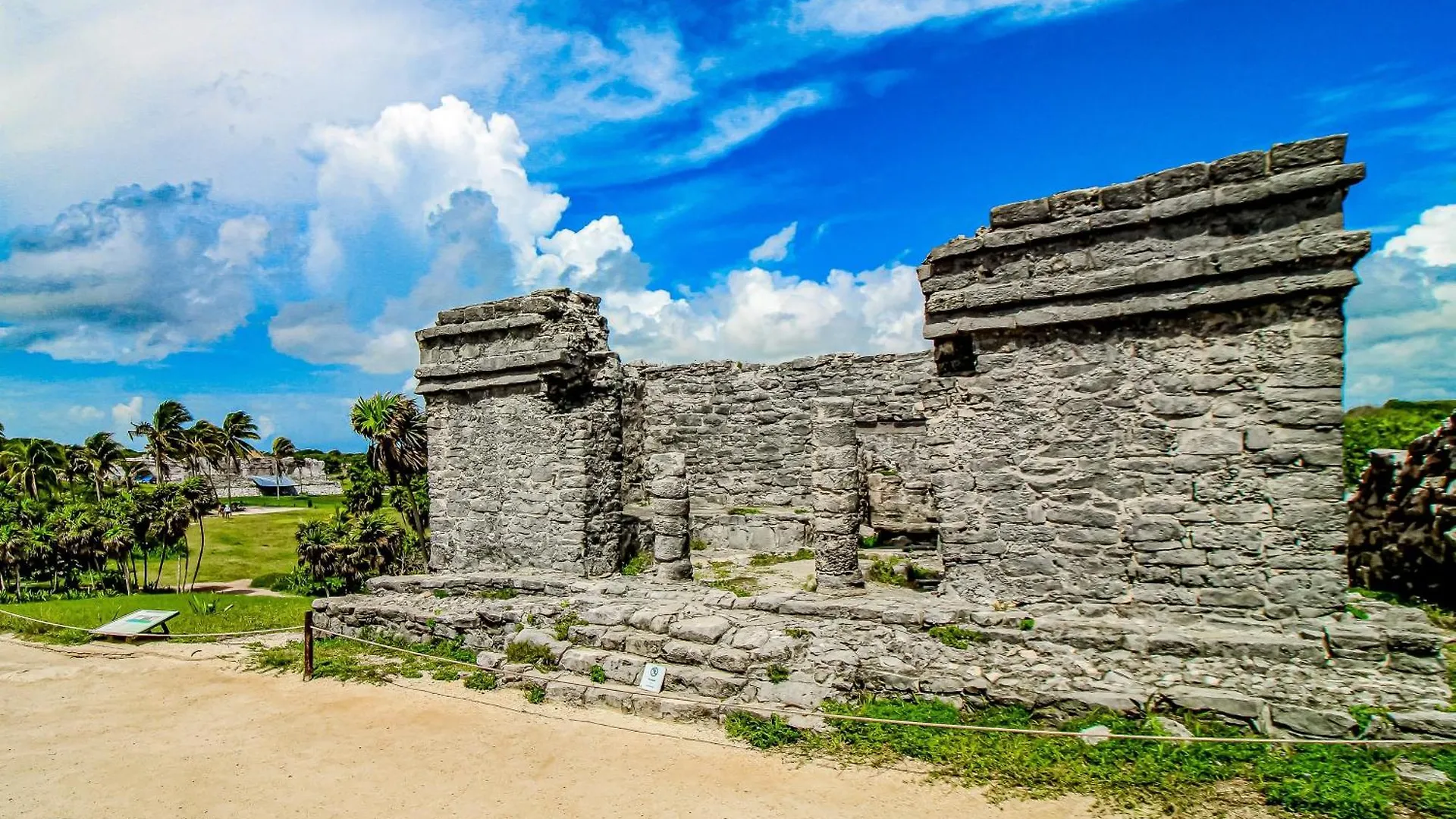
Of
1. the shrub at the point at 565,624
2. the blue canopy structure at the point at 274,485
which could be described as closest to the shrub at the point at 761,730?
the shrub at the point at 565,624

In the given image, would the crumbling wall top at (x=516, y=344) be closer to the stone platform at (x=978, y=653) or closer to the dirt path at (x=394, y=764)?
the stone platform at (x=978, y=653)

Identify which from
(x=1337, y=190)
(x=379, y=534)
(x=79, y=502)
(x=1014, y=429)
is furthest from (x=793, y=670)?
(x=79, y=502)

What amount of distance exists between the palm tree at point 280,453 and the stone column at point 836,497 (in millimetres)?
58931

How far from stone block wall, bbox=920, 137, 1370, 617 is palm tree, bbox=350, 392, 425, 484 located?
59.8ft

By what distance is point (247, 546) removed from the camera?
32250 millimetres

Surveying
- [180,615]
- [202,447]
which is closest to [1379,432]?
[180,615]

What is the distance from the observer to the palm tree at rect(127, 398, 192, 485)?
39.8m

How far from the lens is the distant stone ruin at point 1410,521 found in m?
9.16

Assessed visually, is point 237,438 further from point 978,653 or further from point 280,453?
point 978,653

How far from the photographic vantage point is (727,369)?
1695 cm

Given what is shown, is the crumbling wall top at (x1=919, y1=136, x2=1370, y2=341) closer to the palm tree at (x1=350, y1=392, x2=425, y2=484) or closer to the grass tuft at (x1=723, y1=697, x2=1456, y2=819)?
Answer: the grass tuft at (x1=723, y1=697, x2=1456, y2=819)

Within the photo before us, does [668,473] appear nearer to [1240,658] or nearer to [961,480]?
[961,480]

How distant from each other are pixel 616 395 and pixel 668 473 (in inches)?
54.1

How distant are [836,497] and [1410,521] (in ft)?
24.8
